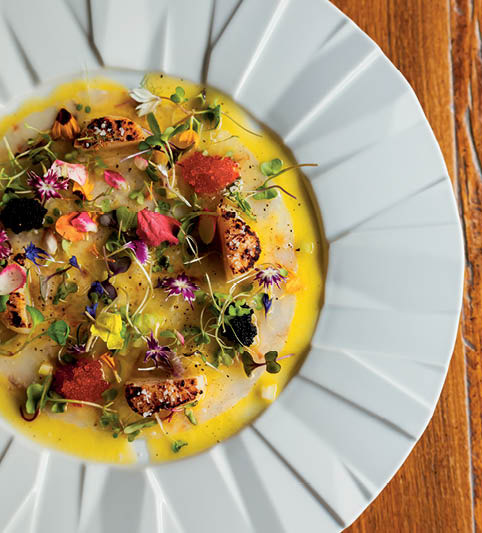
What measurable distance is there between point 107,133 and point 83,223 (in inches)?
11.4

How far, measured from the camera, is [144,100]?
60.5 inches

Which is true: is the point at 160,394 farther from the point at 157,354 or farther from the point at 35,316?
the point at 35,316

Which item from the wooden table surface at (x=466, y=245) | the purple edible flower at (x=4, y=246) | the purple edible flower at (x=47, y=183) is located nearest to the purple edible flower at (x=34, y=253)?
the purple edible flower at (x=4, y=246)

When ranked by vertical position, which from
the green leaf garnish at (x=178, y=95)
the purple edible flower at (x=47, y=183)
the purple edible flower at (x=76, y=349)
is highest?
the green leaf garnish at (x=178, y=95)

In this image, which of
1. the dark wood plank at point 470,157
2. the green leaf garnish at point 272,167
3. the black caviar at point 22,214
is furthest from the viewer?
the dark wood plank at point 470,157

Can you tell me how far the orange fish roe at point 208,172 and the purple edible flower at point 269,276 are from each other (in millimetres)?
305

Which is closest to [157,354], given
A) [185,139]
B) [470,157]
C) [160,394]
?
[160,394]

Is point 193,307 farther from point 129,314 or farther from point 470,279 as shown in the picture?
point 470,279

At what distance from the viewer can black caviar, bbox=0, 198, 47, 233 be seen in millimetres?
1455

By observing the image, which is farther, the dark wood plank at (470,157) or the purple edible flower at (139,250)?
the dark wood plank at (470,157)

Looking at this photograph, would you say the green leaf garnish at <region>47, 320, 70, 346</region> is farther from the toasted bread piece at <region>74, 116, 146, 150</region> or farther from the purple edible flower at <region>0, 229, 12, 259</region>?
the toasted bread piece at <region>74, 116, 146, 150</region>

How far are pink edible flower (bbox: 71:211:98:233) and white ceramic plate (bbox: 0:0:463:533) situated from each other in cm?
42

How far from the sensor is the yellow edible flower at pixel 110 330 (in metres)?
1.48

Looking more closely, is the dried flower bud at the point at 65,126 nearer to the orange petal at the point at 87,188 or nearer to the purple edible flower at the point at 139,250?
the orange petal at the point at 87,188
